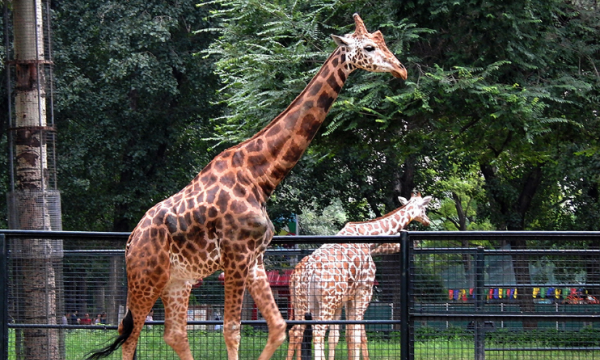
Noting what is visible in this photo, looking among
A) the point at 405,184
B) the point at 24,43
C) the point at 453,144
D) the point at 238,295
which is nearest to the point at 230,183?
the point at 238,295

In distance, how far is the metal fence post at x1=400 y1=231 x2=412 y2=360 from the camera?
18.7ft

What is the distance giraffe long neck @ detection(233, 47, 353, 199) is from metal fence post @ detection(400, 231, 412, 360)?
981 mm

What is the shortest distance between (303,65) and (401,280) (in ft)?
20.8

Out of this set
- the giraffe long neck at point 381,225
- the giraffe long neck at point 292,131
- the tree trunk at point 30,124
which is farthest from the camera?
the tree trunk at point 30,124

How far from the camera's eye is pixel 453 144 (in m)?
14.1

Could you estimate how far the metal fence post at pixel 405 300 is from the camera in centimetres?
569

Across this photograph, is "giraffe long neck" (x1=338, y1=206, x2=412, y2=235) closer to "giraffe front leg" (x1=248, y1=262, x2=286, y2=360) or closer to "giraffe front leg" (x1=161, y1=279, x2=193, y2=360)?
"giraffe front leg" (x1=248, y1=262, x2=286, y2=360)

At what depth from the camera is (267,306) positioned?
5.61 meters

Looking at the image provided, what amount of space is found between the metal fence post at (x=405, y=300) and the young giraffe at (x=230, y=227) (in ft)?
2.82

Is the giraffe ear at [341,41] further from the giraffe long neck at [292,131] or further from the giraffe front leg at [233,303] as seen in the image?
the giraffe front leg at [233,303]

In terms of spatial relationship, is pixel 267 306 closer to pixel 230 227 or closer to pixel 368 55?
pixel 230 227

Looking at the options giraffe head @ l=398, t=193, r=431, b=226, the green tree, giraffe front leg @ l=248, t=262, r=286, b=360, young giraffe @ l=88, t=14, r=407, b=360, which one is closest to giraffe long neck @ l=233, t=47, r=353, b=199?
young giraffe @ l=88, t=14, r=407, b=360

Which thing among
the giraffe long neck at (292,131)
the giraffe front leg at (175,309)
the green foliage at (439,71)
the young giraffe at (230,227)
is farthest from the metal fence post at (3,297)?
the green foliage at (439,71)

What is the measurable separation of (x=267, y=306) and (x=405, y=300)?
0.99 m
